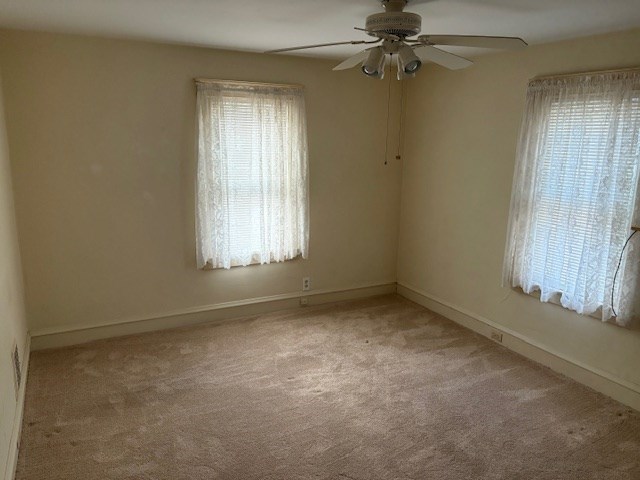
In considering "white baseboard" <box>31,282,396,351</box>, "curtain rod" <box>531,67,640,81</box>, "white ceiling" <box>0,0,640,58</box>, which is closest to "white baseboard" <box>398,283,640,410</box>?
"white baseboard" <box>31,282,396,351</box>

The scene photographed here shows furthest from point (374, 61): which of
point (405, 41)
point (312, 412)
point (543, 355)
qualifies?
point (543, 355)

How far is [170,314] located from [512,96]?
3.28 metres

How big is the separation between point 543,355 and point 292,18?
9.56 ft

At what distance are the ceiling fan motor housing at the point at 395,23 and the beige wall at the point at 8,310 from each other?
231 cm

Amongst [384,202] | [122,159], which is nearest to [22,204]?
[122,159]

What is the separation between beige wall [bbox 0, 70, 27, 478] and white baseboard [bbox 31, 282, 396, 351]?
0.89 ft

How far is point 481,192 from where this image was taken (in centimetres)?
385

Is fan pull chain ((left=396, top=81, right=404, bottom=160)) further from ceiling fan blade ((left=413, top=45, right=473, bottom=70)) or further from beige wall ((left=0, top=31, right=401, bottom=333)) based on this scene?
ceiling fan blade ((left=413, top=45, right=473, bottom=70))

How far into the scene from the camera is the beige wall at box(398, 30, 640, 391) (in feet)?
9.91

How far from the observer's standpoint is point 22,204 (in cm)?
329

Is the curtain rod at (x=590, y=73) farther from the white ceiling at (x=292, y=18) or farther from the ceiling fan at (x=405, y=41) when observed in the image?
the ceiling fan at (x=405, y=41)

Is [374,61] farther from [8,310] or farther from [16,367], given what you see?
[16,367]

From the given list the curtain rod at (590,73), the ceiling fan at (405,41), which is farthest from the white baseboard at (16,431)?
the curtain rod at (590,73)

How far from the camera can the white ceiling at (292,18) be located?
7.66 ft
